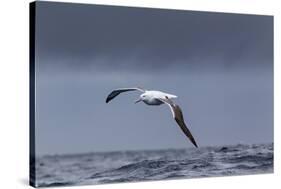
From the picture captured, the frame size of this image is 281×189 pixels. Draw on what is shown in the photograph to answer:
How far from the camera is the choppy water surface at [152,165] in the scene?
7442 mm

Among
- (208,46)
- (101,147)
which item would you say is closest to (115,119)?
(101,147)

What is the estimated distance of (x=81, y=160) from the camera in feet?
24.8

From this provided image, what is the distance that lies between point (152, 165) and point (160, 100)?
2.24ft

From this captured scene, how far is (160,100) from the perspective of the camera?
8023 millimetres

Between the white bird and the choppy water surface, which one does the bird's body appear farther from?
the choppy water surface

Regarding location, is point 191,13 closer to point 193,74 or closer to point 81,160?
point 193,74

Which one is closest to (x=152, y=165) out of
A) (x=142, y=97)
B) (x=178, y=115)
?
(x=178, y=115)

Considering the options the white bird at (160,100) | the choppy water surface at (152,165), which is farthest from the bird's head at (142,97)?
the choppy water surface at (152,165)

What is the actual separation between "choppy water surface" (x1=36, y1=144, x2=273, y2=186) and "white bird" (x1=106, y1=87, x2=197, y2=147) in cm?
25

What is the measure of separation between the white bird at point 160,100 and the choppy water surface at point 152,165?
250 mm

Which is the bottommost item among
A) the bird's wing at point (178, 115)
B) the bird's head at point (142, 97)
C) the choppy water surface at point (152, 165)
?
the choppy water surface at point (152, 165)

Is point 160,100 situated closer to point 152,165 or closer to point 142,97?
point 142,97

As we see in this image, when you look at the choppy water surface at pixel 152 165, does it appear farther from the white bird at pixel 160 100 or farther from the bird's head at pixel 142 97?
the bird's head at pixel 142 97

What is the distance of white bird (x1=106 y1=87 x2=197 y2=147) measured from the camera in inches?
308
